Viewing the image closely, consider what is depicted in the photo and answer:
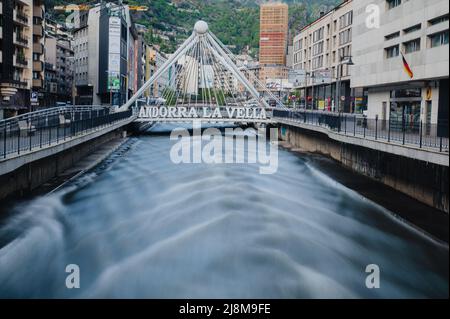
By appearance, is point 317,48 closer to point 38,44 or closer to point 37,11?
point 38,44

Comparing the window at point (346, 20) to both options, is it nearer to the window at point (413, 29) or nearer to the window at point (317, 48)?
the window at point (317, 48)

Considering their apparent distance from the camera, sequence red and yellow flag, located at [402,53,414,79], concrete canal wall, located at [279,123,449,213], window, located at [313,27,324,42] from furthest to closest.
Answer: window, located at [313,27,324,42]
red and yellow flag, located at [402,53,414,79]
concrete canal wall, located at [279,123,449,213]

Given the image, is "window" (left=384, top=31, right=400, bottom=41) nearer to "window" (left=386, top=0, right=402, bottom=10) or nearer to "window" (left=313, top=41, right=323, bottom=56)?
"window" (left=386, top=0, right=402, bottom=10)

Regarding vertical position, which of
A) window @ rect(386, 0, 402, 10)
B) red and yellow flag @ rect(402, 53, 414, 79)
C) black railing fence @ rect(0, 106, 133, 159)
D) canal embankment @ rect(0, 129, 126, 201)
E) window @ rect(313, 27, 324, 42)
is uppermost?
window @ rect(313, 27, 324, 42)

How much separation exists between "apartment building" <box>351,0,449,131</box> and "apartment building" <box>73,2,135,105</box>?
54.9 meters

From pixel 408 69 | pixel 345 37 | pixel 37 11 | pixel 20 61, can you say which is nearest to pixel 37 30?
pixel 37 11

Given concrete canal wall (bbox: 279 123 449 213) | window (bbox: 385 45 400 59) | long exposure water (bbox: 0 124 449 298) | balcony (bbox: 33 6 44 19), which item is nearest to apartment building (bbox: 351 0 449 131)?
window (bbox: 385 45 400 59)

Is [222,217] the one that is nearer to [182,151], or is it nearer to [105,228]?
[105,228]

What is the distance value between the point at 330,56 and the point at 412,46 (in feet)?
162

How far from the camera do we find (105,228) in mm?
20703

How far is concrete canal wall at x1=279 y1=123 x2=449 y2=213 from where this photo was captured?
2158cm

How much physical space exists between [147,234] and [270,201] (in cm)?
829

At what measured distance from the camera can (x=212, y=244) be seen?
17859 millimetres

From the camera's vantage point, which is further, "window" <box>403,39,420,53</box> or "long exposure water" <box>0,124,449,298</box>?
"window" <box>403,39,420,53</box>
